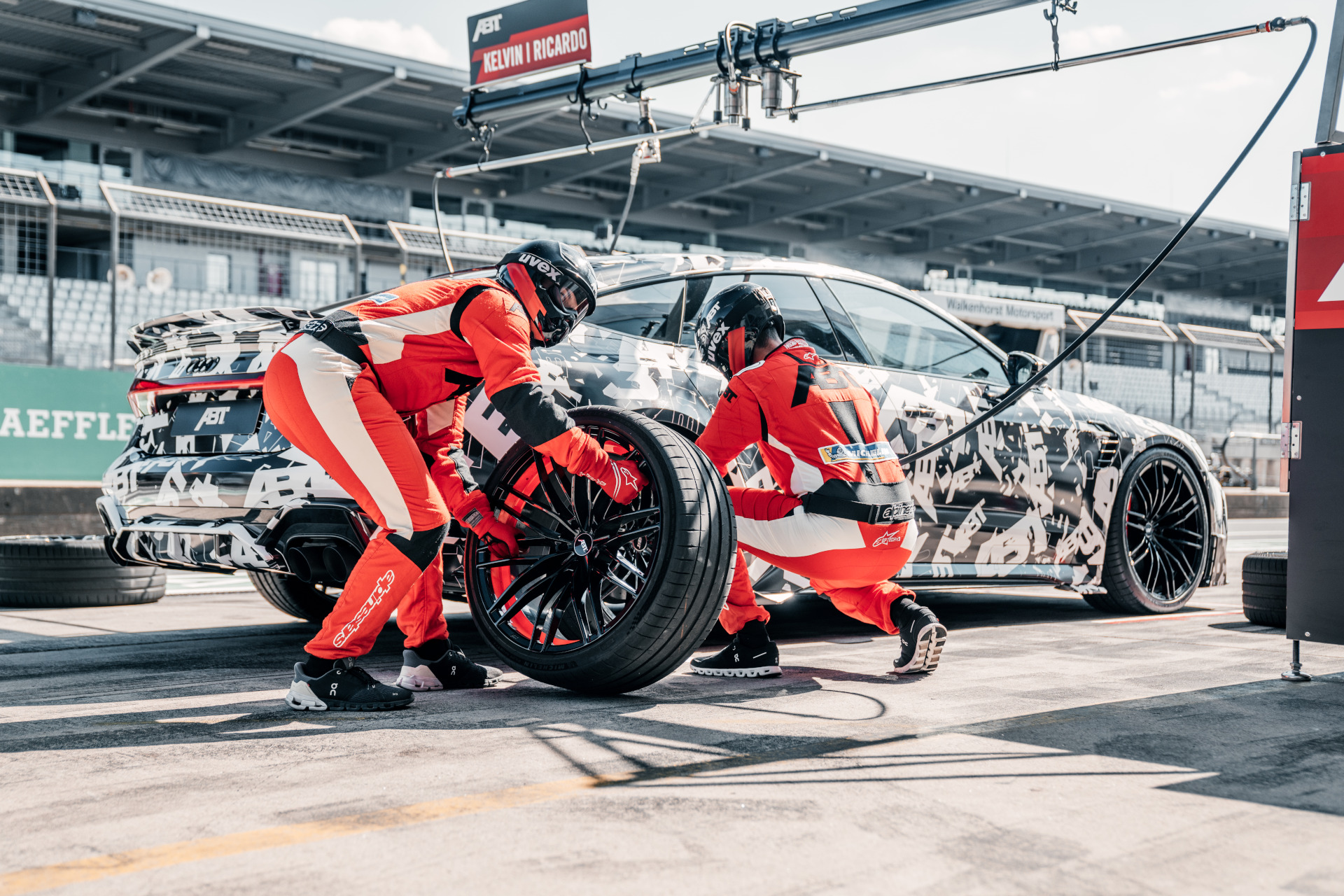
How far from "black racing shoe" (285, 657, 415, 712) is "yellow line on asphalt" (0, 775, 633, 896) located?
1.07 meters

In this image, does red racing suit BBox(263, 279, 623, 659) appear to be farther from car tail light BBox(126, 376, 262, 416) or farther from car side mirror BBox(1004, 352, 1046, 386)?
car side mirror BBox(1004, 352, 1046, 386)

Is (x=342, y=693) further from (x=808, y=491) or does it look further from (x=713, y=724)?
(x=808, y=491)

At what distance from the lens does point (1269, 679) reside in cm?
436

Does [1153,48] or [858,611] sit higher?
[1153,48]

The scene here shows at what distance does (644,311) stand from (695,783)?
244 centimetres

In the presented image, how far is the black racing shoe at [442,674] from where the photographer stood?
410 cm

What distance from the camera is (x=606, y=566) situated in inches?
157

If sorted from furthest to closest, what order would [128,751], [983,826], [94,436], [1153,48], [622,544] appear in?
[94,436] → [1153,48] → [622,544] → [128,751] → [983,826]

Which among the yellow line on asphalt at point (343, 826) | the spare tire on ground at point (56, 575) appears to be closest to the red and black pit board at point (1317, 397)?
the yellow line on asphalt at point (343, 826)

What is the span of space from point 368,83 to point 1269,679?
64.8ft

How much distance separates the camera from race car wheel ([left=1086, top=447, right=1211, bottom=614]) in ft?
20.5

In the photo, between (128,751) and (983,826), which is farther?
(128,751)

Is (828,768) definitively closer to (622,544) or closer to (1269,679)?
(622,544)

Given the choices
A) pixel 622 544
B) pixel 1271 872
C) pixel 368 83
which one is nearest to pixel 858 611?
pixel 622 544
